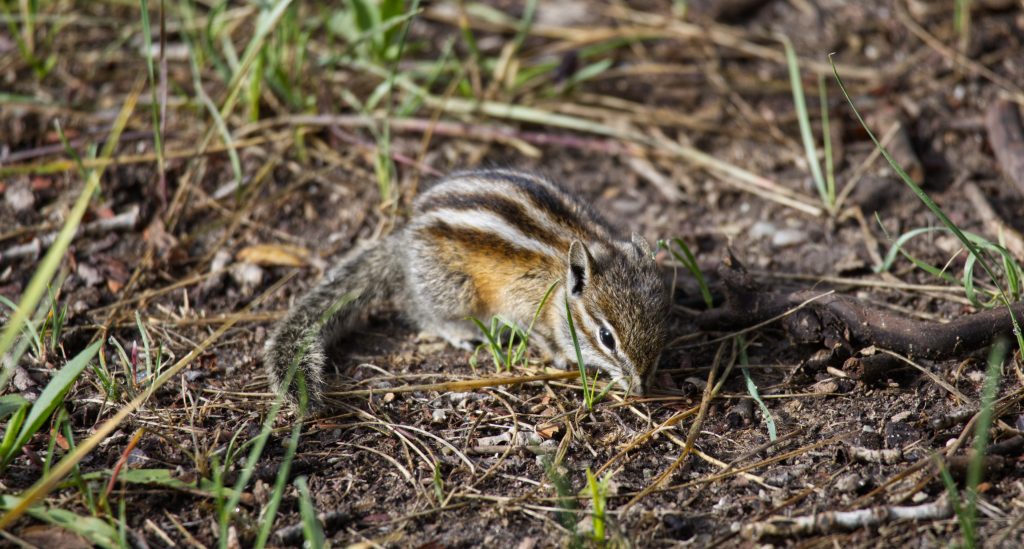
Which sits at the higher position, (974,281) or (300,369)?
(974,281)

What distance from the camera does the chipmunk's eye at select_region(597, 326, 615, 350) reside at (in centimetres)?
412

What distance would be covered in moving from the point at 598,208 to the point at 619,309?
1.51 meters

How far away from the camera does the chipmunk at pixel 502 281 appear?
4.08 metres

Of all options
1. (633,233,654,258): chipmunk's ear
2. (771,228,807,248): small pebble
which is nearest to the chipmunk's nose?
(633,233,654,258): chipmunk's ear

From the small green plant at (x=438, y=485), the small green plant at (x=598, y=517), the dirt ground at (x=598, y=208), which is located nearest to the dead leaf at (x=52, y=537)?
the dirt ground at (x=598, y=208)

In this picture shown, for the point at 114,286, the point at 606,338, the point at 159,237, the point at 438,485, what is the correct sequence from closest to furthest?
the point at 438,485, the point at 606,338, the point at 114,286, the point at 159,237

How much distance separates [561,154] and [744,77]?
1.48 metres

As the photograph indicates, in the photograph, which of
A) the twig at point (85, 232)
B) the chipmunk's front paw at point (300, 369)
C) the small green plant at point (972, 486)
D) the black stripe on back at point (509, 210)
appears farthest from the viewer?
the twig at point (85, 232)

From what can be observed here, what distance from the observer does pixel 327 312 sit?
13.7ft

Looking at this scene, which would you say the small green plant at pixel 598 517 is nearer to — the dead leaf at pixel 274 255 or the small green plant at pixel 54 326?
the small green plant at pixel 54 326

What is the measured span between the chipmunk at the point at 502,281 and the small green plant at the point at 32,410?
0.89 m

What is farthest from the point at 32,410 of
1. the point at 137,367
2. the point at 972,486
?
the point at 972,486

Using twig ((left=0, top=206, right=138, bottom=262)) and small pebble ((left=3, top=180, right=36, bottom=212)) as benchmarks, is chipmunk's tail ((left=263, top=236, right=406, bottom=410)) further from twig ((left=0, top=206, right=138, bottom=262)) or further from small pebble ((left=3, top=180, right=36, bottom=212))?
small pebble ((left=3, top=180, right=36, bottom=212))

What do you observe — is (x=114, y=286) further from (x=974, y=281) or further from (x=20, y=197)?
(x=974, y=281)
